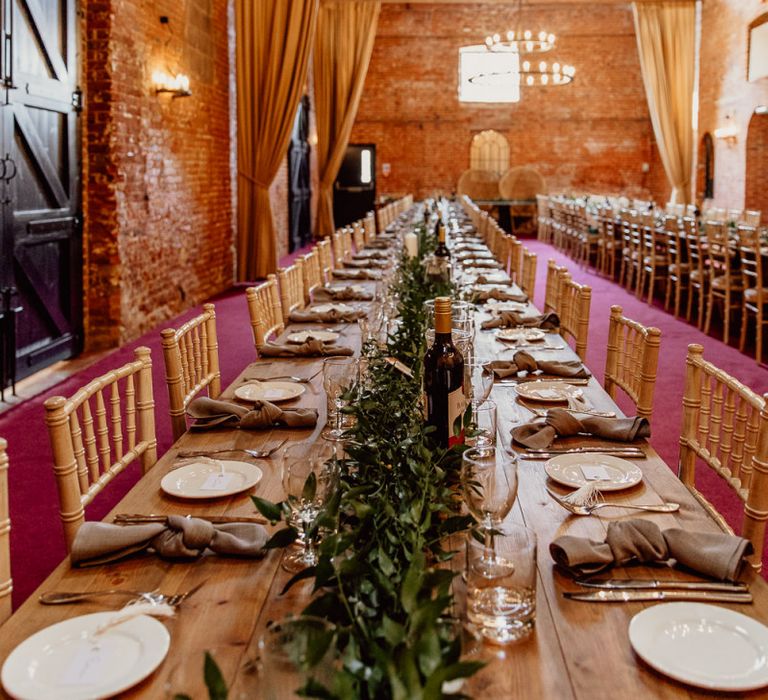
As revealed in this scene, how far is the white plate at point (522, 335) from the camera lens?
134 inches

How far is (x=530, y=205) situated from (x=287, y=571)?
17.1 m

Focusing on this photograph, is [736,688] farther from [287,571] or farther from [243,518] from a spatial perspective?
[243,518]

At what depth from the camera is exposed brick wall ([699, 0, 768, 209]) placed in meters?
13.6

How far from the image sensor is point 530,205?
1789 centimetres

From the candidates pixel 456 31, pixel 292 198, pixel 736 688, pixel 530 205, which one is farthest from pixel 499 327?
pixel 456 31

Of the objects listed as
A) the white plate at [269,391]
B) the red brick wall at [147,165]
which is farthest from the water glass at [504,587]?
the red brick wall at [147,165]

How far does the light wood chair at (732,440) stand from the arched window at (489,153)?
1776 centimetres

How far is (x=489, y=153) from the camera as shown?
19.6m

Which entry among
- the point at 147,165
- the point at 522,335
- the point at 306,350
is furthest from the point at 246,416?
the point at 147,165

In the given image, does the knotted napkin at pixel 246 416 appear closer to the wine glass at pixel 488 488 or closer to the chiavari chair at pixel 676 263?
the wine glass at pixel 488 488

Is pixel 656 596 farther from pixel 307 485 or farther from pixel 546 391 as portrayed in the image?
pixel 546 391

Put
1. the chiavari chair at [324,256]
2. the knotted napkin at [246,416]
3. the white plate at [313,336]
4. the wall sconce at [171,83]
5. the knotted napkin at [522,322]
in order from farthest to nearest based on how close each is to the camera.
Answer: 1. the wall sconce at [171,83]
2. the chiavari chair at [324,256]
3. the knotted napkin at [522,322]
4. the white plate at [313,336]
5. the knotted napkin at [246,416]

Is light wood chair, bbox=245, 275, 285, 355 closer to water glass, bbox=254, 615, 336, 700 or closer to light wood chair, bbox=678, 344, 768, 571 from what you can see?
light wood chair, bbox=678, 344, 768, 571

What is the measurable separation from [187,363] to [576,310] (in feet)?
6.04
